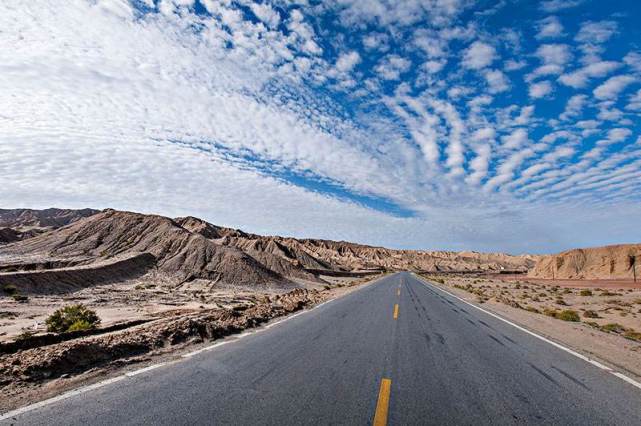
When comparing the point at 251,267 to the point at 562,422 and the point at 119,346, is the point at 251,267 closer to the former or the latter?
the point at 119,346

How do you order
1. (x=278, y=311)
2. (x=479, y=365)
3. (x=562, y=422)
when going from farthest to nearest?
(x=278, y=311)
(x=479, y=365)
(x=562, y=422)

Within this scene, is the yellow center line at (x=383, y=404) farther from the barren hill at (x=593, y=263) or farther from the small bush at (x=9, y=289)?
the barren hill at (x=593, y=263)

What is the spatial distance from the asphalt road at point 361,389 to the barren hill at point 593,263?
215 ft

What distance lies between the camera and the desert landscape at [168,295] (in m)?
7.65

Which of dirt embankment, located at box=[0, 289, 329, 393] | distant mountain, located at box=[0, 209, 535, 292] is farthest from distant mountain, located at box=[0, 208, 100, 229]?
dirt embankment, located at box=[0, 289, 329, 393]

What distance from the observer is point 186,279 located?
155ft

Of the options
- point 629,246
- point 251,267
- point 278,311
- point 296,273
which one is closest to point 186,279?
point 251,267

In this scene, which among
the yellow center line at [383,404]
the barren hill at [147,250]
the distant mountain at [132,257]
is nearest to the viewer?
the yellow center line at [383,404]

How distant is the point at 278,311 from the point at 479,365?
377 inches

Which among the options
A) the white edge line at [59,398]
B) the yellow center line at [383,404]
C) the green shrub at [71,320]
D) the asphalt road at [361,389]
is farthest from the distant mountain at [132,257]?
the yellow center line at [383,404]

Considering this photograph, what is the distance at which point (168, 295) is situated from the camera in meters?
33.6

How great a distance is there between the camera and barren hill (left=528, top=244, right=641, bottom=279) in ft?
192

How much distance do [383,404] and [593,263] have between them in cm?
7707

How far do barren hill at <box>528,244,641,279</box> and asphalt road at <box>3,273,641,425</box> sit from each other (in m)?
65.4
